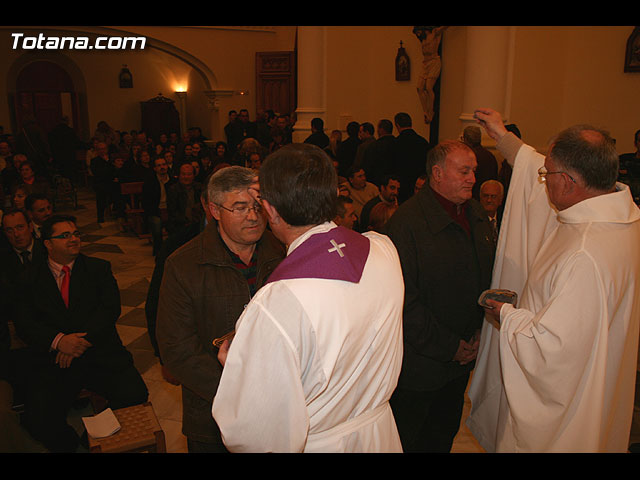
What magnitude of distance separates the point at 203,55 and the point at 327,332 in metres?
15.0

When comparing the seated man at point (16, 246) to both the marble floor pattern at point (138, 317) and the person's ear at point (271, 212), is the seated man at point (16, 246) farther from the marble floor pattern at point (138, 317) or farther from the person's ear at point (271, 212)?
the person's ear at point (271, 212)

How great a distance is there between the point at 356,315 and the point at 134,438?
71.5 inches

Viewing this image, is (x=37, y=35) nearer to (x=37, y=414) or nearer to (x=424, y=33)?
(x=424, y=33)

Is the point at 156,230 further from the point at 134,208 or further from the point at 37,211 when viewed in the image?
the point at 37,211

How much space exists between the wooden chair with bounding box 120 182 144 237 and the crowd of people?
179 inches

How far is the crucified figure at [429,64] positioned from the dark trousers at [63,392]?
7.26m

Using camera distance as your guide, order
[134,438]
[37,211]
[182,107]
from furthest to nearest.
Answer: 1. [182,107]
2. [37,211]
3. [134,438]

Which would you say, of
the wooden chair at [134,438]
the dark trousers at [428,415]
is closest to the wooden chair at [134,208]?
the wooden chair at [134,438]

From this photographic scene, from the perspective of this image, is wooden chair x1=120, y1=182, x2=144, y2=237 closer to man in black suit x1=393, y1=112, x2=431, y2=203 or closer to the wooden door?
man in black suit x1=393, y1=112, x2=431, y2=203

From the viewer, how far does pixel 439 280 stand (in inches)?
105

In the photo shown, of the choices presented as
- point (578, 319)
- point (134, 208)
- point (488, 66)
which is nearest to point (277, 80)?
point (134, 208)

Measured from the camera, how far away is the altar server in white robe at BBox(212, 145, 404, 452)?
4.82 feet

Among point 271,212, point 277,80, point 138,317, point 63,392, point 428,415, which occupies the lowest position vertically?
point 138,317

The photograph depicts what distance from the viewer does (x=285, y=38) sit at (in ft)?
53.2
